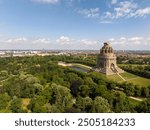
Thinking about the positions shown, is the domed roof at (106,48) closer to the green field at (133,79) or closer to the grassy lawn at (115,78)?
the green field at (133,79)

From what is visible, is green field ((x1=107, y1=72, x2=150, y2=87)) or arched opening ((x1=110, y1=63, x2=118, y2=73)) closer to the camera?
green field ((x1=107, y1=72, x2=150, y2=87))

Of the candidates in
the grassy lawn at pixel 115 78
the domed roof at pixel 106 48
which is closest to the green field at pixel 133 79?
the grassy lawn at pixel 115 78

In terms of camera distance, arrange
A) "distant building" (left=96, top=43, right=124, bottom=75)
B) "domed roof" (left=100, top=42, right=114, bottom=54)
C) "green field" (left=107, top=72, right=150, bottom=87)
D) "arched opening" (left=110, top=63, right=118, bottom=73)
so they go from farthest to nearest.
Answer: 1. "domed roof" (left=100, top=42, right=114, bottom=54)
2. "distant building" (left=96, top=43, right=124, bottom=75)
3. "arched opening" (left=110, top=63, right=118, bottom=73)
4. "green field" (left=107, top=72, right=150, bottom=87)

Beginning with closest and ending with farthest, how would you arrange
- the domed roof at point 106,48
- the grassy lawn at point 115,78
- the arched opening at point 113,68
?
the grassy lawn at point 115,78, the arched opening at point 113,68, the domed roof at point 106,48

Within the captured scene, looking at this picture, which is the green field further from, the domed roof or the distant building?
the domed roof

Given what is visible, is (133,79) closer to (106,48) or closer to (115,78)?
(115,78)

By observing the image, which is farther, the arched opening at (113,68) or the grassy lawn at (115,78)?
the arched opening at (113,68)

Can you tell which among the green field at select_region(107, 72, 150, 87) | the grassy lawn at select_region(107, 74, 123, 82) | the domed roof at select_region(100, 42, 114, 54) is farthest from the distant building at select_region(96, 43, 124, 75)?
the grassy lawn at select_region(107, 74, 123, 82)

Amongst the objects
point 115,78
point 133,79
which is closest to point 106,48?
point 115,78

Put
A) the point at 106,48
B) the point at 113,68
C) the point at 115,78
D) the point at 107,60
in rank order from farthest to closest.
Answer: the point at 106,48 < the point at 107,60 < the point at 113,68 < the point at 115,78

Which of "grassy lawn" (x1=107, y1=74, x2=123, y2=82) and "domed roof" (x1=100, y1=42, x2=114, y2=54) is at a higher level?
"domed roof" (x1=100, y1=42, x2=114, y2=54)

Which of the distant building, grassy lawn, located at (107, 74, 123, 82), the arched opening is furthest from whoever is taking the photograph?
the distant building
